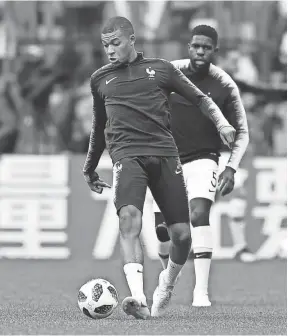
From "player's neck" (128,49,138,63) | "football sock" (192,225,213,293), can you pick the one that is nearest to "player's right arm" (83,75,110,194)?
"player's neck" (128,49,138,63)

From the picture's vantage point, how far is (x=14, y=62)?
20.2 metres

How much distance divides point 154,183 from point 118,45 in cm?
106

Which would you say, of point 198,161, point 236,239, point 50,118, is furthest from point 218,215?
point 198,161

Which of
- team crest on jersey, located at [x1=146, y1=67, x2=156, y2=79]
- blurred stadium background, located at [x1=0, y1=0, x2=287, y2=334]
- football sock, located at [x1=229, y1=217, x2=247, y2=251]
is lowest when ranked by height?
football sock, located at [x1=229, y1=217, x2=247, y2=251]

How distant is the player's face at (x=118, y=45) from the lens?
28.2 ft

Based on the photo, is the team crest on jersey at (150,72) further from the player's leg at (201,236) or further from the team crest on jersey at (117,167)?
the player's leg at (201,236)

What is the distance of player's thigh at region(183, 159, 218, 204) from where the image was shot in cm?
1055

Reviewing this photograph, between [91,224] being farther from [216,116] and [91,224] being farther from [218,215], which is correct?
[216,116]

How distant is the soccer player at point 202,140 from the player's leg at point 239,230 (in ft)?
22.7

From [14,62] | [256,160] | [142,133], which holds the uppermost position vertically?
[142,133]

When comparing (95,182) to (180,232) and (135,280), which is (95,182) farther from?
(135,280)

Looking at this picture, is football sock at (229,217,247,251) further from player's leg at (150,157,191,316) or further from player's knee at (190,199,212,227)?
player's leg at (150,157,191,316)

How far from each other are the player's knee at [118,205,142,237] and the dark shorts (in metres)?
0.06

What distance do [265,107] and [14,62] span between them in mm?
4412
